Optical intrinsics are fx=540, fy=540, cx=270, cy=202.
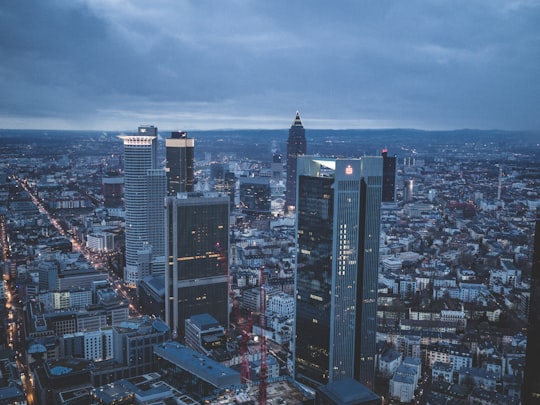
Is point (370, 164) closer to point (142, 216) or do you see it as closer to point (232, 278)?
point (232, 278)

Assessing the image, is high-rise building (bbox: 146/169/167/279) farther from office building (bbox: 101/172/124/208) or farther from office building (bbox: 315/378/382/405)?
office building (bbox: 315/378/382/405)

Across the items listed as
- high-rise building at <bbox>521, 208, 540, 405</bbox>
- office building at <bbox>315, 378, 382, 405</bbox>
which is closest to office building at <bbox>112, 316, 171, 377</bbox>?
office building at <bbox>315, 378, 382, 405</bbox>

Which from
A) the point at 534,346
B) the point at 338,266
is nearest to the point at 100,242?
the point at 338,266

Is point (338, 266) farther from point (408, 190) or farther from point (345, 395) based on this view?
point (408, 190)

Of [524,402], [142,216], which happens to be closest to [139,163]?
[142,216]

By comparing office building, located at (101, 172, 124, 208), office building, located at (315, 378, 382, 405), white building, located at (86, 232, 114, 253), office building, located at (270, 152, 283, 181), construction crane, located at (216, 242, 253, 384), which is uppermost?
office building, located at (270, 152, 283, 181)
